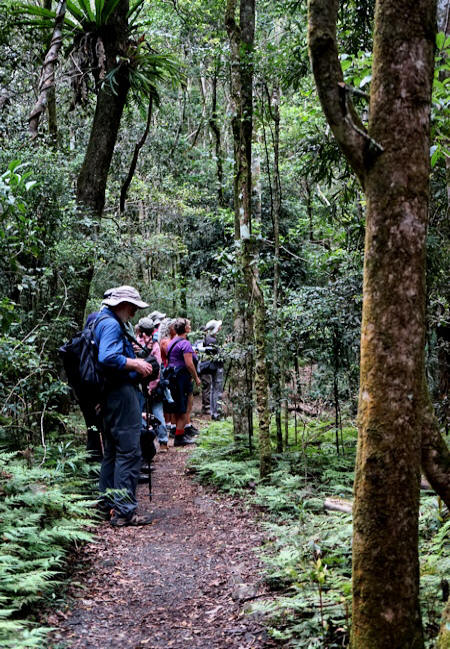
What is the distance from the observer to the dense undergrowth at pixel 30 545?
3131mm

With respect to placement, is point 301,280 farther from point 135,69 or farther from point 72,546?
point 72,546

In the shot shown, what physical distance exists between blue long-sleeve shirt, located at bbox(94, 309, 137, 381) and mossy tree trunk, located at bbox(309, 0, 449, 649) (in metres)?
3.58

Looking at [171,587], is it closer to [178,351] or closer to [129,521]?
[129,521]

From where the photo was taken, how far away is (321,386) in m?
8.35

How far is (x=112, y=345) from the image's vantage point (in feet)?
18.8

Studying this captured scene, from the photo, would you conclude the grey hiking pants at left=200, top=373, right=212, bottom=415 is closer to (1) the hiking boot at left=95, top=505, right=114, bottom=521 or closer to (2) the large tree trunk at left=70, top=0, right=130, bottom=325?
(2) the large tree trunk at left=70, top=0, right=130, bottom=325

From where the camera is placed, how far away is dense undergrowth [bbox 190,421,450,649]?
3.12 m

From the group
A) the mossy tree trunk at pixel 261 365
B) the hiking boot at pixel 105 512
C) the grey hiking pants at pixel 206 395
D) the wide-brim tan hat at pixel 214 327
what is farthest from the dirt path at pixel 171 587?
the grey hiking pants at pixel 206 395

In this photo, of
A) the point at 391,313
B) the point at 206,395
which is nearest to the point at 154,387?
the point at 206,395

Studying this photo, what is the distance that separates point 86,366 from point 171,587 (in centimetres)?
244

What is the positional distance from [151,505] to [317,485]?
80.9 inches

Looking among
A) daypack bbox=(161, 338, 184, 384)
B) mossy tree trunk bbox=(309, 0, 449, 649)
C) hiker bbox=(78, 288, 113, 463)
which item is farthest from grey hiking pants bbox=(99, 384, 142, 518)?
daypack bbox=(161, 338, 184, 384)

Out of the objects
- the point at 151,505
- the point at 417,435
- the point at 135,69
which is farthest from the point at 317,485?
the point at 135,69

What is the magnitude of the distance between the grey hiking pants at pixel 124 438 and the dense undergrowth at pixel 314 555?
4.55 feet
